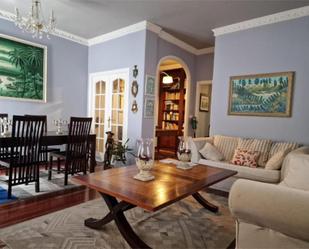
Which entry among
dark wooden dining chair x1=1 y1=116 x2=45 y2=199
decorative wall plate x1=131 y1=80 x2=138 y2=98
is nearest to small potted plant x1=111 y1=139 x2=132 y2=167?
decorative wall plate x1=131 y1=80 x2=138 y2=98

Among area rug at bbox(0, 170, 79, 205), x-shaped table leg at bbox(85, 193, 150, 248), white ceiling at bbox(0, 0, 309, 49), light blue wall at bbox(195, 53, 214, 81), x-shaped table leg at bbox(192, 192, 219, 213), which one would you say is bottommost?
area rug at bbox(0, 170, 79, 205)

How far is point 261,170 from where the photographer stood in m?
3.11

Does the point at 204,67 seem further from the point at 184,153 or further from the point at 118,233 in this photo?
the point at 118,233

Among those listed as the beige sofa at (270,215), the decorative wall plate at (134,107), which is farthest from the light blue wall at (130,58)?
the beige sofa at (270,215)

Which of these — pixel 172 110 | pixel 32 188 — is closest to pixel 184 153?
pixel 32 188

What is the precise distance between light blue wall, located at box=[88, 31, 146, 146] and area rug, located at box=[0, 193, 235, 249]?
7.40ft

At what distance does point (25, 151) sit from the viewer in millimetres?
2957

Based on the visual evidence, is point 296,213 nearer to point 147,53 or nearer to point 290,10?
point 290,10

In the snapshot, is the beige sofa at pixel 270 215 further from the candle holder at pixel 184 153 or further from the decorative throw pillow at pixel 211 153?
the decorative throw pillow at pixel 211 153

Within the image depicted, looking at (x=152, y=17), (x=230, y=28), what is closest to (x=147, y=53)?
(x=152, y=17)

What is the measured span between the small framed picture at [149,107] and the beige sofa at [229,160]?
1259 millimetres

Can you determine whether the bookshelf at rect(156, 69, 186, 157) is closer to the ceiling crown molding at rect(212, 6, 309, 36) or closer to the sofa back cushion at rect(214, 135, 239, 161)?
the sofa back cushion at rect(214, 135, 239, 161)

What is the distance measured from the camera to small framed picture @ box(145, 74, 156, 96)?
15.1ft

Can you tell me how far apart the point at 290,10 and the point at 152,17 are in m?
2.32
